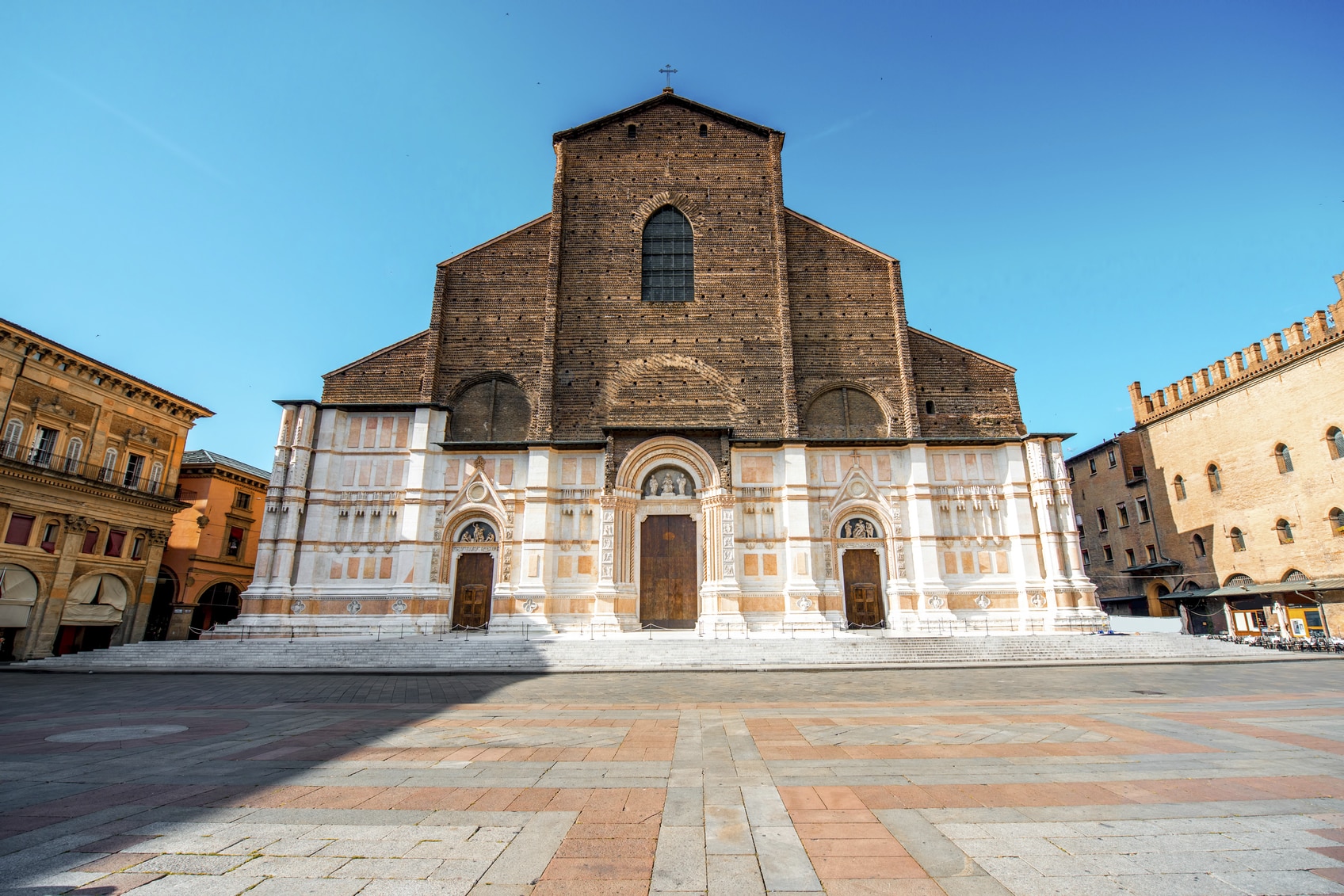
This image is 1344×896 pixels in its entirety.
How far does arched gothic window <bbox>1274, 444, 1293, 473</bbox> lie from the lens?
2588cm

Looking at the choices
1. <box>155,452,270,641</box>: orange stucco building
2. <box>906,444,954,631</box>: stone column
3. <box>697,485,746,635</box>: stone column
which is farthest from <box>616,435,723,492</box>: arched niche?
<box>155,452,270,641</box>: orange stucco building

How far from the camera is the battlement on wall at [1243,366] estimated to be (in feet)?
79.9

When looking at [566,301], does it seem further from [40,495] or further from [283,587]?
[40,495]

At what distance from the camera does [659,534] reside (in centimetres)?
2333

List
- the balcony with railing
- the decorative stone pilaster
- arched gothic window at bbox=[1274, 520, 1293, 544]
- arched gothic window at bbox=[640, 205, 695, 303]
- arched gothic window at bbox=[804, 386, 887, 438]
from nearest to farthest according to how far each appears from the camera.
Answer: the balcony with railing < the decorative stone pilaster < arched gothic window at bbox=[804, 386, 887, 438] < arched gothic window at bbox=[1274, 520, 1293, 544] < arched gothic window at bbox=[640, 205, 695, 303]

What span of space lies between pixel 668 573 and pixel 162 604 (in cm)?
2442

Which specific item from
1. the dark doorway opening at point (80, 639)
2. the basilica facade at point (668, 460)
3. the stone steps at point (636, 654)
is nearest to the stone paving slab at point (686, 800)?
the stone steps at point (636, 654)

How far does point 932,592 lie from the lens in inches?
869

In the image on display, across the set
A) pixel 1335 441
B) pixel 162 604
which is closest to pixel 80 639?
pixel 162 604

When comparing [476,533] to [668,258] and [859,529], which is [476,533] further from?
[859,529]

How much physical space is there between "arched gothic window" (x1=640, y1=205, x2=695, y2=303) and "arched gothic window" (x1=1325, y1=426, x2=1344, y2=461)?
24959mm

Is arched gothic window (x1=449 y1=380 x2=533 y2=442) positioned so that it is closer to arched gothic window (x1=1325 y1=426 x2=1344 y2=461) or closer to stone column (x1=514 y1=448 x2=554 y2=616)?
stone column (x1=514 y1=448 x2=554 y2=616)

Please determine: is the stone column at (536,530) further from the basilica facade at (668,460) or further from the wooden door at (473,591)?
the wooden door at (473,591)

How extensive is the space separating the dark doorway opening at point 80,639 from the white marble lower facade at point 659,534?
28.0ft
